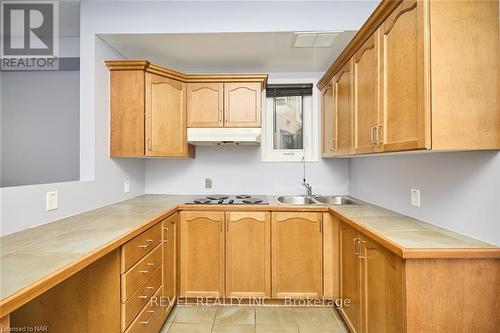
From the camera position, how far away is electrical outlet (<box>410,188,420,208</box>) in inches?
69.3

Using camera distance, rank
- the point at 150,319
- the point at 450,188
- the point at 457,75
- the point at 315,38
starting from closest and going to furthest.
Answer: the point at 457,75 < the point at 450,188 < the point at 150,319 < the point at 315,38

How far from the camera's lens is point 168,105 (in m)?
2.60

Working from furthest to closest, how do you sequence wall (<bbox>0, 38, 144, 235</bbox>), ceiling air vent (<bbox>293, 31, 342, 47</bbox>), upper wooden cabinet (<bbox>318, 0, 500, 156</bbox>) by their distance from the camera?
ceiling air vent (<bbox>293, 31, 342, 47</bbox>) → wall (<bbox>0, 38, 144, 235</bbox>) → upper wooden cabinet (<bbox>318, 0, 500, 156</bbox>)

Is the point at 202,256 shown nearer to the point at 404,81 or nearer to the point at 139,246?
the point at 139,246

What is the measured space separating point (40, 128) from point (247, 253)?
2359 mm

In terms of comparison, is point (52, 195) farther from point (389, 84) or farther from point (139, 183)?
point (389, 84)

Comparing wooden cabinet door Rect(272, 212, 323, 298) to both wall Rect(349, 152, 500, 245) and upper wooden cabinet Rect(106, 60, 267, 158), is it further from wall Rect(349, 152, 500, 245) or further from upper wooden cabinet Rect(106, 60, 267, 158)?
upper wooden cabinet Rect(106, 60, 267, 158)

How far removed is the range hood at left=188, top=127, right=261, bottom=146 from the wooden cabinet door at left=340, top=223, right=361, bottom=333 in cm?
118

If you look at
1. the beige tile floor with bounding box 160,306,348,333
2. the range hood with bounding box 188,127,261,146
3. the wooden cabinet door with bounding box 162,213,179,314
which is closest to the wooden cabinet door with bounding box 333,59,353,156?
the range hood with bounding box 188,127,261,146

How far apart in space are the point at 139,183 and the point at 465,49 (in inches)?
116

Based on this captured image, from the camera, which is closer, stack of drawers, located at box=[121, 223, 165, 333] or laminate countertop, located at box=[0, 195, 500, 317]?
laminate countertop, located at box=[0, 195, 500, 317]

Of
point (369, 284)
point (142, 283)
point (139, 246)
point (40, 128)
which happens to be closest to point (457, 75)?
point (369, 284)

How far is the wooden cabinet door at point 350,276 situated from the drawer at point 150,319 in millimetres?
1358

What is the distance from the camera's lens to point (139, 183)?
3035mm
